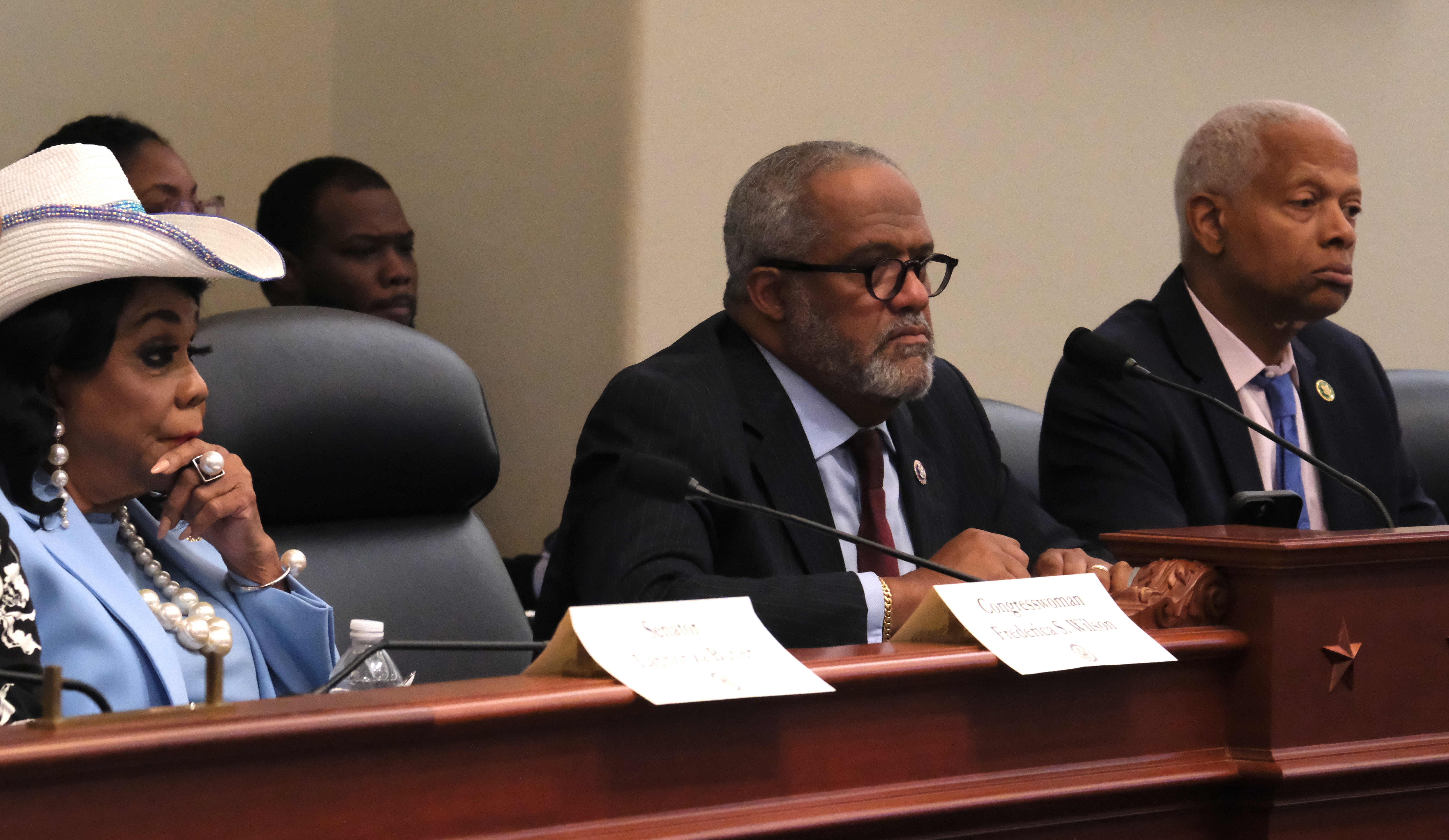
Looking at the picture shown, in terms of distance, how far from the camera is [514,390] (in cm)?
305

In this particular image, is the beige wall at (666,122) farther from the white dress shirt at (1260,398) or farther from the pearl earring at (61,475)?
the pearl earring at (61,475)

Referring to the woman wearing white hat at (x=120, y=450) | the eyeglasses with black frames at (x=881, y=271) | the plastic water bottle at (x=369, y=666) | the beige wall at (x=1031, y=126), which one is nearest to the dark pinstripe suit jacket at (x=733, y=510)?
the eyeglasses with black frames at (x=881, y=271)

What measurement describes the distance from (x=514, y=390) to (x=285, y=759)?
222 centimetres

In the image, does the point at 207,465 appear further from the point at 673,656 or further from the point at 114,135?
the point at 114,135

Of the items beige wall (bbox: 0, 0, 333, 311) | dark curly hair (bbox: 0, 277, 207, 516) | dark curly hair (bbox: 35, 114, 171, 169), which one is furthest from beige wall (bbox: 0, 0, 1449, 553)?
dark curly hair (bbox: 0, 277, 207, 516)

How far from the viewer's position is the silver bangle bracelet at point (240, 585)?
1592mm

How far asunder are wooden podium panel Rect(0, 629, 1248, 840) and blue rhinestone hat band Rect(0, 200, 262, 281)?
2.13 feet

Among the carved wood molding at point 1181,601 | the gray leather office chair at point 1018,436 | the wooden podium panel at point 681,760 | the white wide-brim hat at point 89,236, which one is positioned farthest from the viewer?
the gray leather office chair at point 1018,436

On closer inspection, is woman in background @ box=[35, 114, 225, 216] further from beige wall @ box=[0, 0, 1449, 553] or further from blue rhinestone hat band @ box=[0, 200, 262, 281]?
blue rhinestone hat band @ box=[0, 200, 262, 281]

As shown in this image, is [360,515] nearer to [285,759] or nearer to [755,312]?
[755,312]

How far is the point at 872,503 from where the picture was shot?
193 centimetres

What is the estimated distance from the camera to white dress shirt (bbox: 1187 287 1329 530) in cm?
227

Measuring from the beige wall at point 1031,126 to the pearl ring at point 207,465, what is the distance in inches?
52.3

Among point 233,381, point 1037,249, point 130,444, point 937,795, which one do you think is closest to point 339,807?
point 937,795
